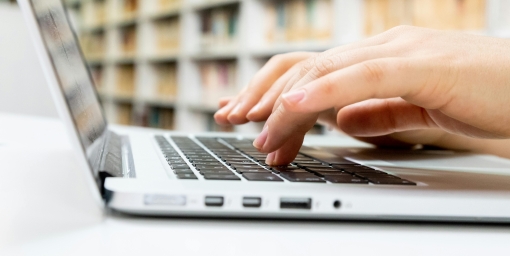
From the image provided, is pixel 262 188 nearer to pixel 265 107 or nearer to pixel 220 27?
pixel 265 107

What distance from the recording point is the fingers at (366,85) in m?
0.44

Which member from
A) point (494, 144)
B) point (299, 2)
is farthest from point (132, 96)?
point (494, 144)

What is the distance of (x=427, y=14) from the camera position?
1766 millimetres

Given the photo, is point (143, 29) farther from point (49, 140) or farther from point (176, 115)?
point (49, 140)

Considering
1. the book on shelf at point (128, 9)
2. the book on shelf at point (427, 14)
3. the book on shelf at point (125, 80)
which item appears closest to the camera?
the book on shelf at point (427, 14)

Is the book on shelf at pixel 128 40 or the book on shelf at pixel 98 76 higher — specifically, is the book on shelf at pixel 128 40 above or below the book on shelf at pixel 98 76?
above

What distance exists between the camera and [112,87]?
14.8 ft

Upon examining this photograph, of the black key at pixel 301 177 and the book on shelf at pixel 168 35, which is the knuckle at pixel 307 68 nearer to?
the black key at pixel 301 177

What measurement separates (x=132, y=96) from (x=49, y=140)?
3251mm

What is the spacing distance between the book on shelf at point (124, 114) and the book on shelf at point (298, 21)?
216cm

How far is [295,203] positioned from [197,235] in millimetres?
80

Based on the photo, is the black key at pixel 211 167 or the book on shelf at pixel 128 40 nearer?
the black key at pixel 211 167

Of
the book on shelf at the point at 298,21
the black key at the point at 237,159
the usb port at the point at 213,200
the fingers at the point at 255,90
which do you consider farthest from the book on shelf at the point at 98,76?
the usb port at the point at 213,200

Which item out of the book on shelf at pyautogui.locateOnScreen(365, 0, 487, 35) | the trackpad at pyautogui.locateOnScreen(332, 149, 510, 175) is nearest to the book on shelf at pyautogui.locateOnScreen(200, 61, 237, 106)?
the book on shelf at pyautogui.locateOnScreen(365, 0, 487, 35)
